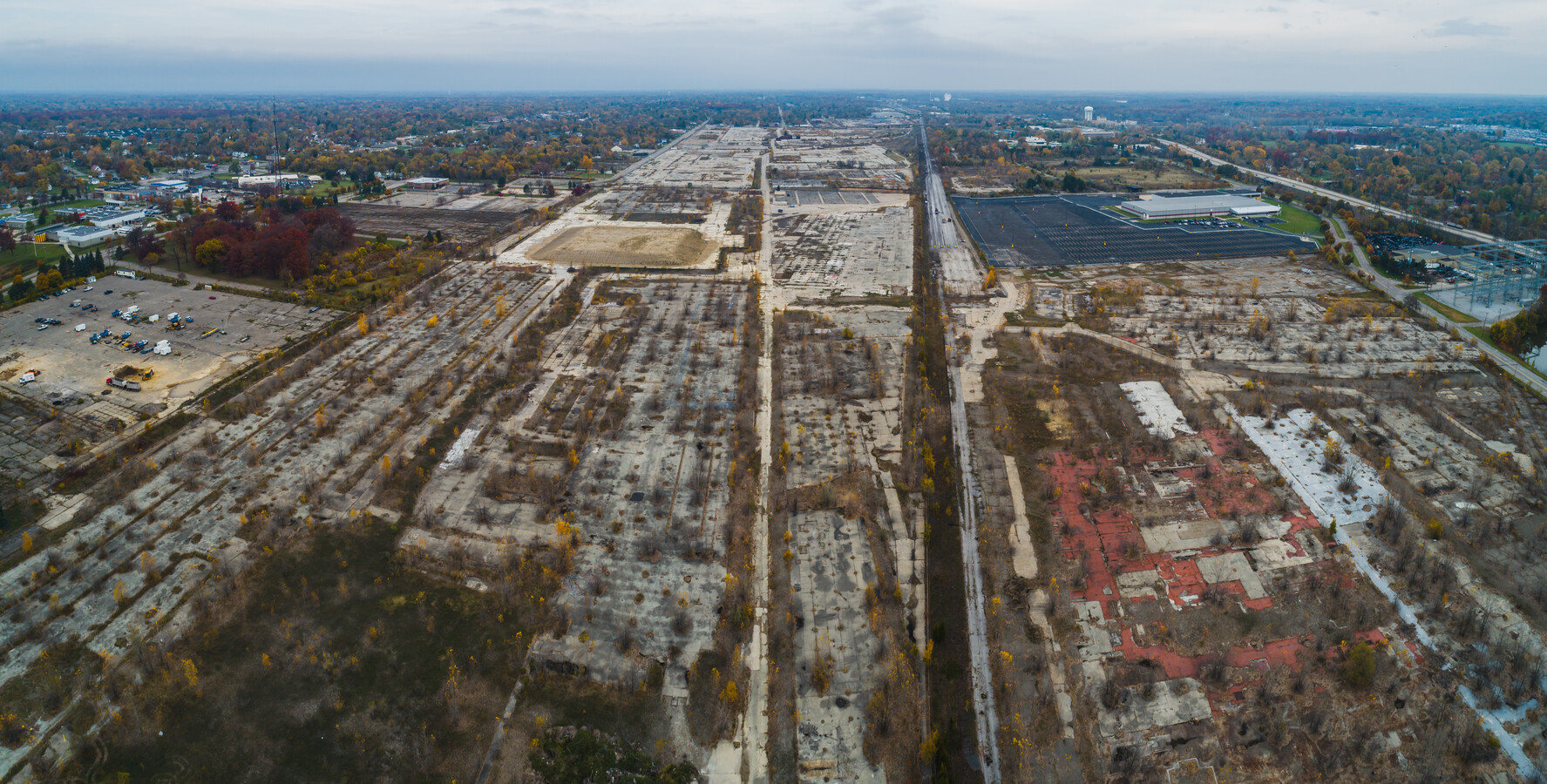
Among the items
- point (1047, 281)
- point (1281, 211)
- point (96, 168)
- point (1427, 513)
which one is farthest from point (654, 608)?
point (96, 168)

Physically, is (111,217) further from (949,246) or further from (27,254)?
(949,246)

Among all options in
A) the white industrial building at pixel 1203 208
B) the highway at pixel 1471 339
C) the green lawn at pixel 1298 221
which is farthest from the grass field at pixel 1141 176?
the highway at pixel 1471 339

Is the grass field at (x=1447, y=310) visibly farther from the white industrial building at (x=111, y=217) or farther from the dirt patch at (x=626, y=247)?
the white industrial building at (x=111, y=217)

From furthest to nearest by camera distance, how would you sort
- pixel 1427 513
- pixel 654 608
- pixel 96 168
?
pixel 96 168 → pixel 1427 513 → pixel 654 608

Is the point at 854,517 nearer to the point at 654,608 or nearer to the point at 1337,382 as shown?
the point at 654,608

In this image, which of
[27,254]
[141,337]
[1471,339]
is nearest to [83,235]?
[27,254]
